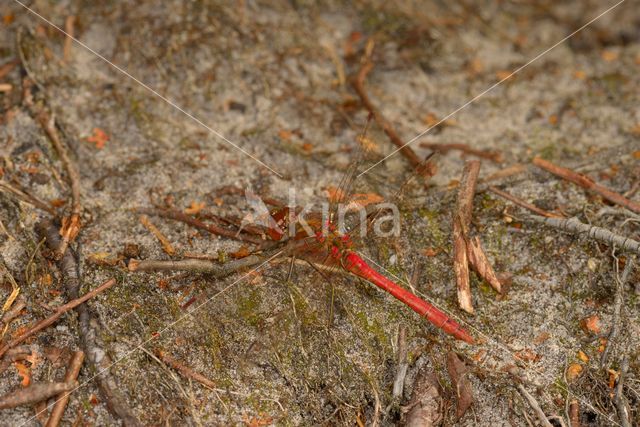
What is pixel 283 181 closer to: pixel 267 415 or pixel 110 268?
pixel 110 268

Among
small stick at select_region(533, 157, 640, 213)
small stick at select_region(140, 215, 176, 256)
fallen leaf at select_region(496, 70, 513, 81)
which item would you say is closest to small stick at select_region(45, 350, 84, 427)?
small stick at select_region(140, 215, 176, 256)


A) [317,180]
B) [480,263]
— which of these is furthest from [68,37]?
[480,263]

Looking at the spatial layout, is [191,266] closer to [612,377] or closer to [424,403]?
[424,403]

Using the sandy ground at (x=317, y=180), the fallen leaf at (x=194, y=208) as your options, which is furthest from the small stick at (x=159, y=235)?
the fallen leaf at (x=194, y=208)

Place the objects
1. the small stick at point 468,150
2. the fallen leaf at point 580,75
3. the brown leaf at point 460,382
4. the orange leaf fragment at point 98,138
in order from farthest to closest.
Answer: the fallen leaf at point 580,75, the small stick at point 468,150, the orange leaf fragment at point 98,138, the brown leaf at point 460,382

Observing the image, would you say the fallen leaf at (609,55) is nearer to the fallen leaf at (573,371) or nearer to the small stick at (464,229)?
the small stick at (464,229)

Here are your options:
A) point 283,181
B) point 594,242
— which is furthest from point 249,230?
point 594,242

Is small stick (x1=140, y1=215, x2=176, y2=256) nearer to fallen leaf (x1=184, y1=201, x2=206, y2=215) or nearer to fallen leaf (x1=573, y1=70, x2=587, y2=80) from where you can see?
fallen leaf (x1=184, y1=201, x2=206, y2=215)

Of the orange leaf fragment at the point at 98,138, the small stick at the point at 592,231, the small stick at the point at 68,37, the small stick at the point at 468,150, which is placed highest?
the small stick at the point at 68,37
